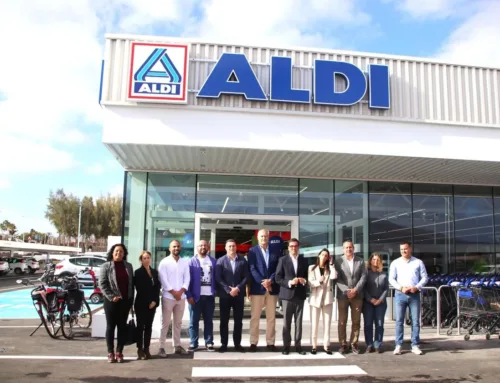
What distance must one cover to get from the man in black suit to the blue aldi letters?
334 cm

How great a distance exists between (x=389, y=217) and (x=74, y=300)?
27.1ft

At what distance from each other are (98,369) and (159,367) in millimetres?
864

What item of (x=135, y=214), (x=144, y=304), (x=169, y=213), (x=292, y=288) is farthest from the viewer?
(x=169, y=213)

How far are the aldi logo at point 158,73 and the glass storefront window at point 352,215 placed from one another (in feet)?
17.5

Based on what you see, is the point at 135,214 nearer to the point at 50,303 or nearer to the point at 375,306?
the point at 50,303

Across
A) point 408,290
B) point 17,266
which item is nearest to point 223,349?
point 408,290

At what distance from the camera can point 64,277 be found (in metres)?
10.3

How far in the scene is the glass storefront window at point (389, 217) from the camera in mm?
12555

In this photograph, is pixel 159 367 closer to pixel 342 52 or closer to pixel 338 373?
pixel 338 373

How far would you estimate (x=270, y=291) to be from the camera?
800 cm

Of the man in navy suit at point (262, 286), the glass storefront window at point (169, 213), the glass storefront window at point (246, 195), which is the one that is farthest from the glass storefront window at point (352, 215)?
the man in navy suit at point (262, 286)

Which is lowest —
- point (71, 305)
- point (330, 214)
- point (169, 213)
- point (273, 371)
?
point (273, 371)

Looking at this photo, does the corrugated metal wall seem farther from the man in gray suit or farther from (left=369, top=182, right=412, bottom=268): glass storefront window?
the man in gray suit

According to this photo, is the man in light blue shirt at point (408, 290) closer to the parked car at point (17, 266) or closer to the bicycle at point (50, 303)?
the bicycle at point (50, 303)
